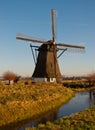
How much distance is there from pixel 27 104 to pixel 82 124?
21.8 feet

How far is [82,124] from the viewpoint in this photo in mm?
14836

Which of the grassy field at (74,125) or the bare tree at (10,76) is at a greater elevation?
the bare tree at (10,76)

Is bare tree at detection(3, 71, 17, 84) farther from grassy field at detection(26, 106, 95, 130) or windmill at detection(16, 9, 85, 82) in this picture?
grassy field at detection(26, 106, 95, 130)

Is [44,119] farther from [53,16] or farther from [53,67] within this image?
[53,16]

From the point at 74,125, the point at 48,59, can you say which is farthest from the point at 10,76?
the point at 74,125

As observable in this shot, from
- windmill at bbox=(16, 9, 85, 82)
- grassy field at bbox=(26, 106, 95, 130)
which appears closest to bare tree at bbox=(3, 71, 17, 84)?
windmill at bbox=(16, 9, 85, 82)

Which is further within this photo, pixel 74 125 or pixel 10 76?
pixel 10 76

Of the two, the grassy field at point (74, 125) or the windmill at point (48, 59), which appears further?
the windmill at point (48, 59)

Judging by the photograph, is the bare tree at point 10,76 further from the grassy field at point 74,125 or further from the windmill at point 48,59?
the grassy field at point 74,125

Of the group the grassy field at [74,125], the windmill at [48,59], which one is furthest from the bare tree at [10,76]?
the grassy field at [74,125]

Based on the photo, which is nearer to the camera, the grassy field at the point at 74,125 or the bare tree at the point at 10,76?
the grassy field at the point at 74,125

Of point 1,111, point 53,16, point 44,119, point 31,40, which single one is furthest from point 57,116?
point 53,16

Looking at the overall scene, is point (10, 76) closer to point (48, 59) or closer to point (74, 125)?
point (48, 59)

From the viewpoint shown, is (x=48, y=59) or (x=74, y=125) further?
(x=48, y=59)
